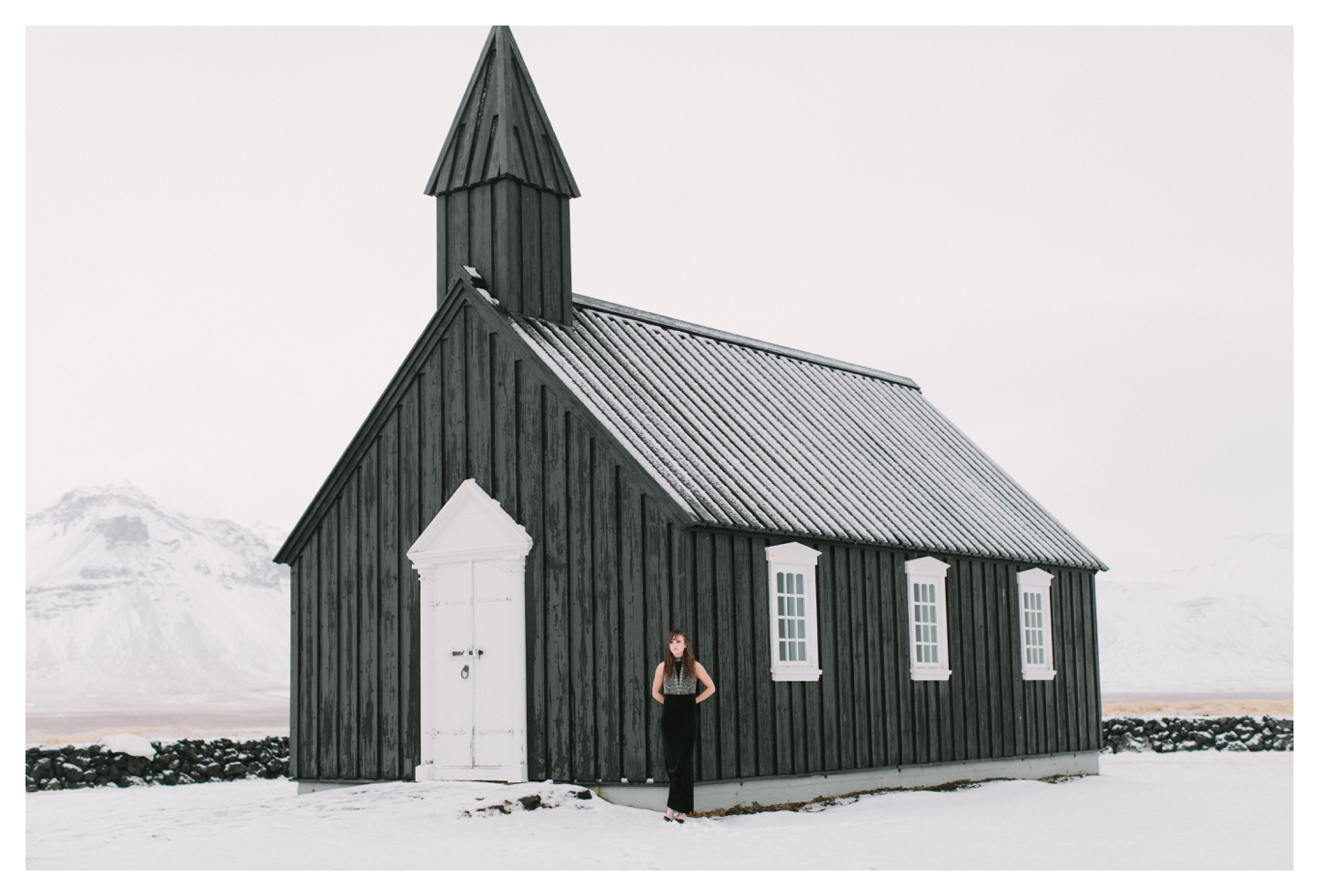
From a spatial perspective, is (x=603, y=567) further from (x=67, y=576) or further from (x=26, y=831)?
(x=67, y=576)

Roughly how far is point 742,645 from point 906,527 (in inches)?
180

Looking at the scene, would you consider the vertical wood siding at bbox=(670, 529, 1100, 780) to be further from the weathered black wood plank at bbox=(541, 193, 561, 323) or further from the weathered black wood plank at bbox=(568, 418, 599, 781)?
the weathered black wood plank at bbox=(541, 193, 561, 323)

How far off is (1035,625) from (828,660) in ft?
21.0

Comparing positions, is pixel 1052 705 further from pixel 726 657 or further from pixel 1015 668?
pixel 726 657

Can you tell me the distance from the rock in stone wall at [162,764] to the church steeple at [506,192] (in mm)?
9013

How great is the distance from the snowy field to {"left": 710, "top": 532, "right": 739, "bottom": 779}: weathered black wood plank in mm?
782

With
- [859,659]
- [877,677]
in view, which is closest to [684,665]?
[859,659]

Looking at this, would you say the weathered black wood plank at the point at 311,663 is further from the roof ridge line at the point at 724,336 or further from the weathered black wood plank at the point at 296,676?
the roof ridge line at the point at 724,336

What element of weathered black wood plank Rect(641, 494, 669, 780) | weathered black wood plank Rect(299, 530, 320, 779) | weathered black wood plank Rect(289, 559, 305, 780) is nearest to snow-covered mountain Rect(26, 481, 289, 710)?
weathered black wood plank Rect(289, 559, 305, 780)

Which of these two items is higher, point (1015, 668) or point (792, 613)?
point (792, 613)

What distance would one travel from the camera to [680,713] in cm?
1505

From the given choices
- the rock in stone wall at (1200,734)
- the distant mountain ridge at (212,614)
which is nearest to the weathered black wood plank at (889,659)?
the rock in stone wall at (1200,734)

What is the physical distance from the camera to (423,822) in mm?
14750

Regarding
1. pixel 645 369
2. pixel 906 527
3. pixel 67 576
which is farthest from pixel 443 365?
pixel 67 576
